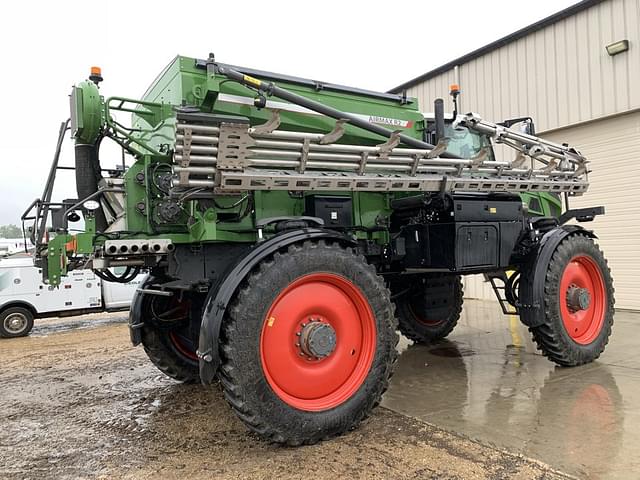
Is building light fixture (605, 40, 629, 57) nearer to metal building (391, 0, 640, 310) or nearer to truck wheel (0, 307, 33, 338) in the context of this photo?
metal building (391, 0, 640, 310)

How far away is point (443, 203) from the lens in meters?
4.97

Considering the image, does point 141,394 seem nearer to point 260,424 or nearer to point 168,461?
point 168,461

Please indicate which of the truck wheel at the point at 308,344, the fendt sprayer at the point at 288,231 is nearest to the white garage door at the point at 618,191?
the fendt sprayer at the point at 288,231

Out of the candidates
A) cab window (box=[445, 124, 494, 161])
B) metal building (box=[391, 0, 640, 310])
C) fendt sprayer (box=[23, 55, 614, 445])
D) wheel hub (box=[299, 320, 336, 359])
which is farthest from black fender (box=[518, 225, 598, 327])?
metal building (box=[391, 0, 640, 310])

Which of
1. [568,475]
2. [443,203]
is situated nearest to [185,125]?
[443,203]

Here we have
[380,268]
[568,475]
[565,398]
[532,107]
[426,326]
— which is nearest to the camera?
[568,475]

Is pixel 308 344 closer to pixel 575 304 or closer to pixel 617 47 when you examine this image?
pixel 575 304

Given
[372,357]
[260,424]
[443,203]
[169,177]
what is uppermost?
[169,177]

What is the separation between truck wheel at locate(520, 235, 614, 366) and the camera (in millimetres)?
5156

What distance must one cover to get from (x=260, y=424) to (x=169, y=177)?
209 cm

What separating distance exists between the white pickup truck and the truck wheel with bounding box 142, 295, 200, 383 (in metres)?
5.67

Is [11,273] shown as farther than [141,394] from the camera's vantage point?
Yes

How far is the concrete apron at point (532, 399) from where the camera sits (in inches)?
130

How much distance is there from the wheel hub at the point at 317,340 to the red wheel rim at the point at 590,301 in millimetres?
2985
